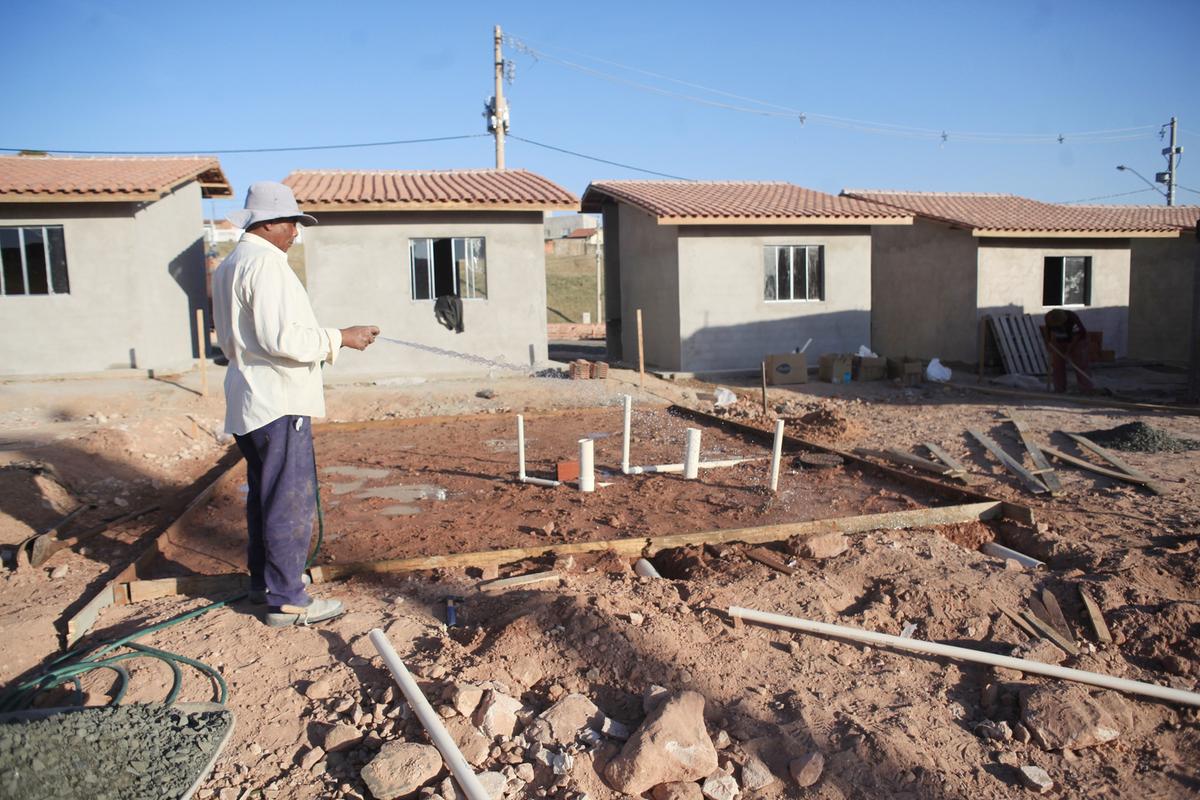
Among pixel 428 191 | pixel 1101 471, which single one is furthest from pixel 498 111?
pixel 1101 471

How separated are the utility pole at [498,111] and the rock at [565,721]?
2155cm

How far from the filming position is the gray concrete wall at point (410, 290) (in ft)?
48.0

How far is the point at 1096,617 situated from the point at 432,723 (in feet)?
9.79

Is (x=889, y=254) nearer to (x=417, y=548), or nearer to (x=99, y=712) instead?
(x=417, y=548)

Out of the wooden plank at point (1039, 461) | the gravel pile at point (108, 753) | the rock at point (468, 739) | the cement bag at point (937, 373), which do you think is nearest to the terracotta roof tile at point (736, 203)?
the cement bag at point (937, 373)

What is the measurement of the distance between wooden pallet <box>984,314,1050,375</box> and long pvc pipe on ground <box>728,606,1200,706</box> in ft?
47.6

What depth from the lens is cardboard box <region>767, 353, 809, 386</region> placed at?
15047mm

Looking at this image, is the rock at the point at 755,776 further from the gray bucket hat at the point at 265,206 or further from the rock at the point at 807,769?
the gray bucket hat at the point at 265,206

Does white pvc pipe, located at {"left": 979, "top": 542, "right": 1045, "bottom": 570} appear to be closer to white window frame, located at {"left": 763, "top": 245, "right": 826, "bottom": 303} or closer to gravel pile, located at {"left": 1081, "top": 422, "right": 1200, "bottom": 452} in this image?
gravel pile, located at {"left": 1081, "top": 422, "right": 1200, "bottom": 452}

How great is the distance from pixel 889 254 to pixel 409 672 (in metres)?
17.9

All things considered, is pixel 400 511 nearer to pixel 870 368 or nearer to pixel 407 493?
pixel 407 493

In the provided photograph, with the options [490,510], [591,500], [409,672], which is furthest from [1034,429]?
[409,672]

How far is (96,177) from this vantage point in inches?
599

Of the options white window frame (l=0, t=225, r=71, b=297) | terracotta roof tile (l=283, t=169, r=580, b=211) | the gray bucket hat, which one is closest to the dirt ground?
the gray bucket hat
